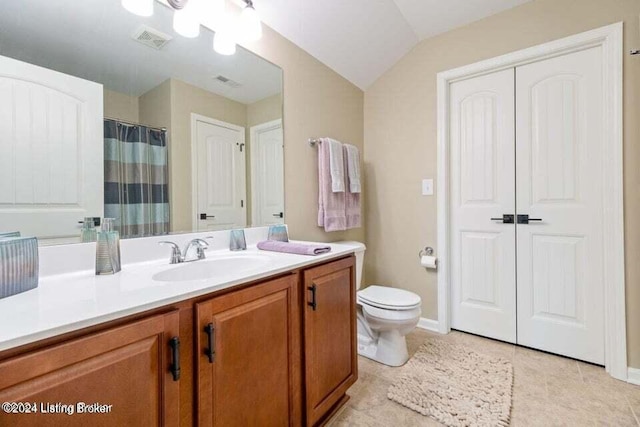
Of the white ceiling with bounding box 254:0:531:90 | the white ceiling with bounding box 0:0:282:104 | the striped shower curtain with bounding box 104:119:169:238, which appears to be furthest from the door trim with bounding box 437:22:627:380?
the striped shower curtain with bounding box 104:119:169:238

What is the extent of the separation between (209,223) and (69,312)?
0.86 meters

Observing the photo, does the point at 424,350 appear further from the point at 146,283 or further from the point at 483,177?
the point at 146,283

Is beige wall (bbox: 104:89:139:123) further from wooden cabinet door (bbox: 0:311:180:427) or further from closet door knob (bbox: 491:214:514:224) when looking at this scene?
closet door knob (bbox: 491:214:514:224)

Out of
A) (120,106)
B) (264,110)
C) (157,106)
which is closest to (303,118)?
(264,110)

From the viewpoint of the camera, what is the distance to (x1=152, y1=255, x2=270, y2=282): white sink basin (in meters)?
1.09

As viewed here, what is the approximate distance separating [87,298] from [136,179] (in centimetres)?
63

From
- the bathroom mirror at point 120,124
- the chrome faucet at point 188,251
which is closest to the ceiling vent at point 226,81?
the bathroom mirror at point 120,124

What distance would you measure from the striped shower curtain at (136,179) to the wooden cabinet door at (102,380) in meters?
0.62

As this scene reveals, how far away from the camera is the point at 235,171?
1591mm

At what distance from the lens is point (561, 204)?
186cm

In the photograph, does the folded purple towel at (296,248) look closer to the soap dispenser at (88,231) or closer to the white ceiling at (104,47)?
the soap dispenser at (88,231)

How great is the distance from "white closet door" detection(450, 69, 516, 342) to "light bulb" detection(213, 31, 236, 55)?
1637 millimetres

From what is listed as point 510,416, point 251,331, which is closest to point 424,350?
point 510,416

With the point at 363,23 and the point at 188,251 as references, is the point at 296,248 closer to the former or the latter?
the point at 188,251
